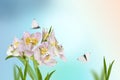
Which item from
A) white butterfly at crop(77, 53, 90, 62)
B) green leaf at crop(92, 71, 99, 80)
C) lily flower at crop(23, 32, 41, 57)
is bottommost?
green leaf at crop(92, 71, 99, 80)

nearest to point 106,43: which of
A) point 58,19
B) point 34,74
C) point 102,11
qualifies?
point 102,11

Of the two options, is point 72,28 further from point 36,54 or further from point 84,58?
point 36,54

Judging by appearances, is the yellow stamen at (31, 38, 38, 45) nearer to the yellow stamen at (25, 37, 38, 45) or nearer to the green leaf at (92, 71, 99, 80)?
the yellow stamen at (25, 37, 38, 45)

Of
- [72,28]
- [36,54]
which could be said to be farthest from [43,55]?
[72,28]

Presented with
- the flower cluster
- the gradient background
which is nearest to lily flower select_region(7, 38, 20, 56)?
the flower cluster

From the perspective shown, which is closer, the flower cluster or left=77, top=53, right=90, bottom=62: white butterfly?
the flower cluster
